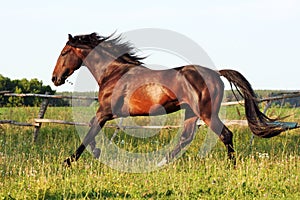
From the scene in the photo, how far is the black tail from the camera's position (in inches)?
321

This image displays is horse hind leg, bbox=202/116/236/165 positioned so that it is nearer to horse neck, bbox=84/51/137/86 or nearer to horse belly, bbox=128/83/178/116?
horse belly, bbox=128/83/178/116

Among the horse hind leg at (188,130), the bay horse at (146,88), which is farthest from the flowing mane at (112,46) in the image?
the horse hind leg at (188,130)

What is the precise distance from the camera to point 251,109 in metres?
8.33

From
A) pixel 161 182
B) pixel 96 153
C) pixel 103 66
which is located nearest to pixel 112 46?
pixel 103 66

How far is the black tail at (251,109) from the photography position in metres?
8.16

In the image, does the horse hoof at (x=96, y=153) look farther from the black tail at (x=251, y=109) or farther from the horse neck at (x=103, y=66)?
the black tail at (x=251, y=109)

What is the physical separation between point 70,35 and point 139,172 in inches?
123

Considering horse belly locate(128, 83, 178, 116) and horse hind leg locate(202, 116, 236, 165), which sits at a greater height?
horse belly locate(128, 83, 178, 116)

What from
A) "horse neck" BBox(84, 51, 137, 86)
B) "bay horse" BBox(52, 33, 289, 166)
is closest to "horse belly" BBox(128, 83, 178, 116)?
"bay horse" BBox(52, 33, 289, 166)

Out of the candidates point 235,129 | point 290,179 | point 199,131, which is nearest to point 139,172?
point 290,179

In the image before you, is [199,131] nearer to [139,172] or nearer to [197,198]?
[139,172]

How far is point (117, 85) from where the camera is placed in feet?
28.0

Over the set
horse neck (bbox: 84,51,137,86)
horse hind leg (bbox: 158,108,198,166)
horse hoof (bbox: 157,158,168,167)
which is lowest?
horse hoof (bbox: 157,158,168,167)

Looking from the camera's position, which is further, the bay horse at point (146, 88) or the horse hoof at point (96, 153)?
the horse hoof at point (96, 153)
